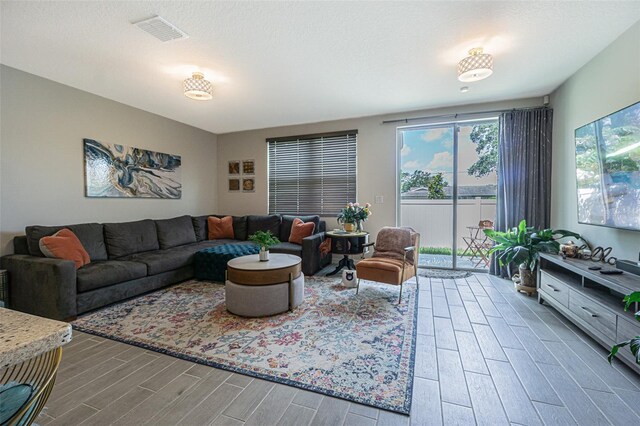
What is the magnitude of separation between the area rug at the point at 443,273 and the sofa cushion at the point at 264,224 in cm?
259

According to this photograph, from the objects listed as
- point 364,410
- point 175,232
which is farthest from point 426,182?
point 175,232

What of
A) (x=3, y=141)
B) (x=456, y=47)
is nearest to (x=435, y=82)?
(x=456, y=47)

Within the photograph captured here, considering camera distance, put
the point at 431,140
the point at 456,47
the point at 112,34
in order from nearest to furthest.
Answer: the point at 112,34
the point at 456,47
the point at 431,140

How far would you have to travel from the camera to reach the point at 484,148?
15.0ft

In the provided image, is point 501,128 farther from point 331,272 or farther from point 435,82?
point 331,272

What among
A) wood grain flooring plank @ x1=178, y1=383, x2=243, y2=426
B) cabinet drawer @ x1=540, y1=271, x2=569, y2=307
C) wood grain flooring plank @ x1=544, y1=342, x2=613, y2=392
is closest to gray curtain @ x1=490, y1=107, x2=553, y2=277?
cabinet drawer @ x1=540, y1=271, x2=569, y2=307

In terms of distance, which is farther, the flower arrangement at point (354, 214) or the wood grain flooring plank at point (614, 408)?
the flower arrangement at point (354, 214)

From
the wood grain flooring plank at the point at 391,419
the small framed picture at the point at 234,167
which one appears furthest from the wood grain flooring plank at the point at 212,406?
the small framed picture at the point at 234,167

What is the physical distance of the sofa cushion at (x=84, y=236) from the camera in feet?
9.78

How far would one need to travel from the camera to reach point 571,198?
335cm

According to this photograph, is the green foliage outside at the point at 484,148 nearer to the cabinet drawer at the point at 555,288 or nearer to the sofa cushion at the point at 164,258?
the cabinet drawer at the point at 555,288

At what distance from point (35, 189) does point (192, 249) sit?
190 cm

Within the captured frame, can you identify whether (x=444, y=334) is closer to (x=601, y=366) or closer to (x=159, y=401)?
(x=601, y=366)

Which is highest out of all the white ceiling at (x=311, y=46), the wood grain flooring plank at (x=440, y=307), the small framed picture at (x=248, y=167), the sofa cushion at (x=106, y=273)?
the white ceiling at (x=311, y=46)
